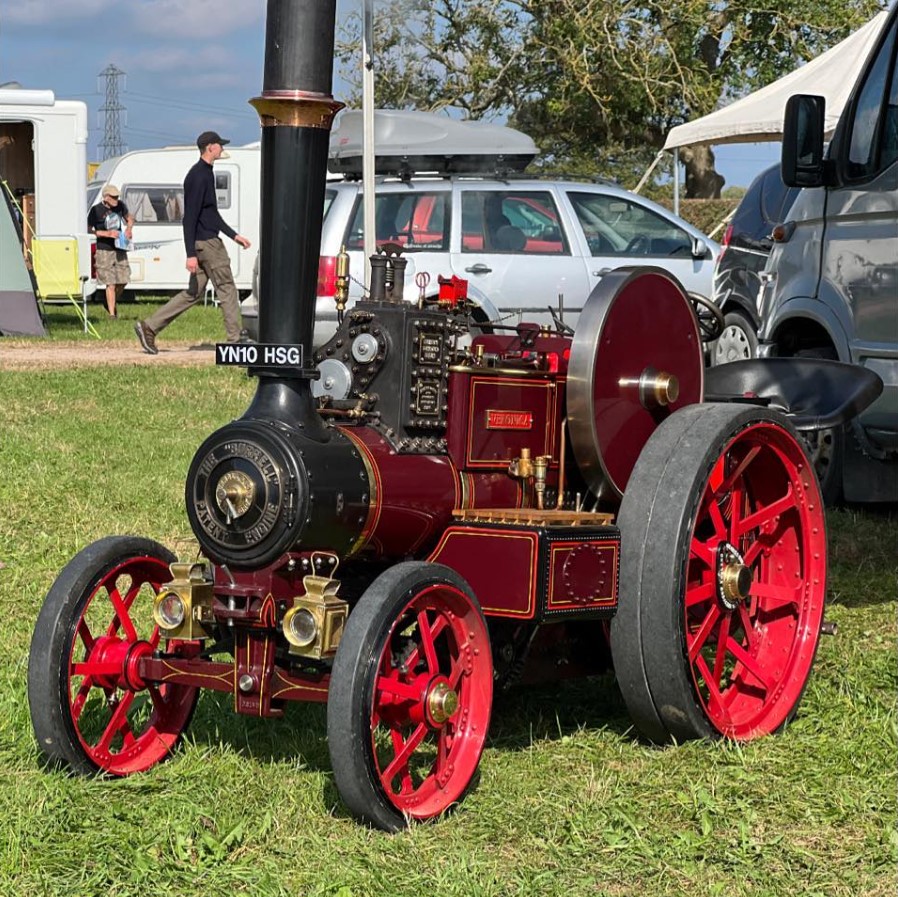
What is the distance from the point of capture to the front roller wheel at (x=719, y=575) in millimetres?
4195

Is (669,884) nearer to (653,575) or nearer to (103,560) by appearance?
(653,575)

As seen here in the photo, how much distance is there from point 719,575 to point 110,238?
18.3m

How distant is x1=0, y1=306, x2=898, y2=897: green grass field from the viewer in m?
3.56

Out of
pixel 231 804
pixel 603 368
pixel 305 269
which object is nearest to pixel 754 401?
pixel 603 368

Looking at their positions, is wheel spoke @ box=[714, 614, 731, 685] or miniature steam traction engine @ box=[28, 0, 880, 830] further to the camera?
wheel spoke @ box=[714, 614, 731, 685]

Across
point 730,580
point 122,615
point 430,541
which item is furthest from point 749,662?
point 122,615

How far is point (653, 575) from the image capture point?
419 centimetres

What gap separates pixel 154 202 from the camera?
2495cm

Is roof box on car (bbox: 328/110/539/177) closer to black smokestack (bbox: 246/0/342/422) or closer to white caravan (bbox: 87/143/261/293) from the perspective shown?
black smokestack (bbox: 246/0/342/422)

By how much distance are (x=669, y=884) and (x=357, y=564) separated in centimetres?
136

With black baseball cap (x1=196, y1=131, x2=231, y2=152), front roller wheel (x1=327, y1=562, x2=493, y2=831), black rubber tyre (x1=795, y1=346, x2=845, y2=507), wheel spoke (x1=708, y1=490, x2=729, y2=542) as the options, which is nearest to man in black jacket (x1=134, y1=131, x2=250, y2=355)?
black baseball cap (x1=196, y1=131, x2=231, y2=152)

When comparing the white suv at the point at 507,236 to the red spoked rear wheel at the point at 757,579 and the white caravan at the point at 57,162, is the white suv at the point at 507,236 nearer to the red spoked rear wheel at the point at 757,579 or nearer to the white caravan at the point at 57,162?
the red spoked rear wheel at the point at 757,579

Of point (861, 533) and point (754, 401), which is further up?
point (754, 401)

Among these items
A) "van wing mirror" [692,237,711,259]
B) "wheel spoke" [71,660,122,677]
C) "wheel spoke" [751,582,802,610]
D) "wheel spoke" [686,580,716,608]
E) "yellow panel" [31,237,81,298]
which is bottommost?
"wheel spoke" [71,660,122,677]
